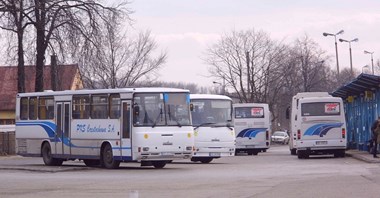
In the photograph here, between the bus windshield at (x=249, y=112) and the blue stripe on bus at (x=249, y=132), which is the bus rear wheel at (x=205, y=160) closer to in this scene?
the blue stripe on bus at (x=249, y=132)

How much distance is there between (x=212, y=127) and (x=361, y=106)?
12207 mm

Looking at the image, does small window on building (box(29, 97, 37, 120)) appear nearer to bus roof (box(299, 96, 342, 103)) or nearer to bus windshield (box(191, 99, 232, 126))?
bus windshield (box(191, 99, 232, 126))

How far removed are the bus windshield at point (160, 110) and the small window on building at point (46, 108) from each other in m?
5.35

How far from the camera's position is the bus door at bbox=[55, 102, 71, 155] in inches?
1192

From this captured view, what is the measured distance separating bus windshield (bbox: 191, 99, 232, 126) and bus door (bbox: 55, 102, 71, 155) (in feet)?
18.4

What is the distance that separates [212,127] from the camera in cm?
3303

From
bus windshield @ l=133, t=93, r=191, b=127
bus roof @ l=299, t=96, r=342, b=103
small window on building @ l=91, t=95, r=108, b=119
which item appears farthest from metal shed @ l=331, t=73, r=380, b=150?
small window on building @ l=91, t=95, r=108, b=119

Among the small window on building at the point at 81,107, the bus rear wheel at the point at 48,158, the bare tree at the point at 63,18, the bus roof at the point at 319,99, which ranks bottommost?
the bus rear wheel at the point at 48,158

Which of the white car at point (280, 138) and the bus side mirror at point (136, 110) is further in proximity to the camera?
the white car at point (280, 138)

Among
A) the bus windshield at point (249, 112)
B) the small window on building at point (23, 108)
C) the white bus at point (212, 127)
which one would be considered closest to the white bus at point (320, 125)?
the white bus at point (212, 127)

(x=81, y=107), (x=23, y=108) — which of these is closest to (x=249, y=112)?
(x=23, y=108)

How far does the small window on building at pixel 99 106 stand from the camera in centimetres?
2872

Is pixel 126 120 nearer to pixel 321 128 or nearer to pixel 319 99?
pixel 321 128

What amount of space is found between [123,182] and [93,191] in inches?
112
